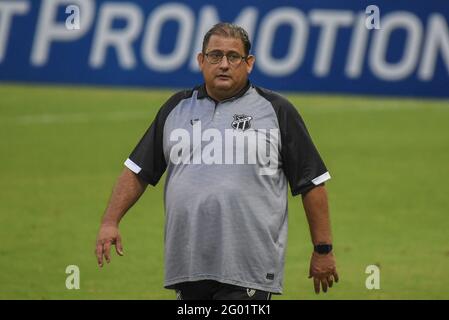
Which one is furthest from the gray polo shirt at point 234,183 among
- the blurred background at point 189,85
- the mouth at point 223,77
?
the blurred background at point 189,85

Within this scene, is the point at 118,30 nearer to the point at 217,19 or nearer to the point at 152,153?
the point at 217,19

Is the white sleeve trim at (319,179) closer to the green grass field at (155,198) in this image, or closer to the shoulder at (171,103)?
the shoulder at (171,103)

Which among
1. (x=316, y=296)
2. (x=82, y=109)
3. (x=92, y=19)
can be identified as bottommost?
(x=316, y=296)

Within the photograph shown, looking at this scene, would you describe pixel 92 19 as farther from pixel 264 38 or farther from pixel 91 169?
pixel 91 169

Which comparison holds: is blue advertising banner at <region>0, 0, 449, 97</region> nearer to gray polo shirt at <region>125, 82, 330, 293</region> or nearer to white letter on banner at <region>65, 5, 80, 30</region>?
white letter on banner at <region>65, 5, 80, 30</region>

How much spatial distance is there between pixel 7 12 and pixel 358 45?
656 centimetres

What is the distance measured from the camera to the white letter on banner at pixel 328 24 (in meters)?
22.6

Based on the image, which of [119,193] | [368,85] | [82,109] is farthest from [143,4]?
[119,193]

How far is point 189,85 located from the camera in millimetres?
23516

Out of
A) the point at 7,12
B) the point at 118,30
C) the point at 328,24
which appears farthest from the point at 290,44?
the point at 7,12

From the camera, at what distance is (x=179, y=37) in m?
23.1

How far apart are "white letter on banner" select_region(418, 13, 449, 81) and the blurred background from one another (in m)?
0.02

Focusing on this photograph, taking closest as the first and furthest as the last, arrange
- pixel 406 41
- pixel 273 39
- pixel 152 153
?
1. pixel 152 153
2. pixel 406 41
3. pixel 273 39

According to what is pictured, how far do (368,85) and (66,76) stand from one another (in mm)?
5863
